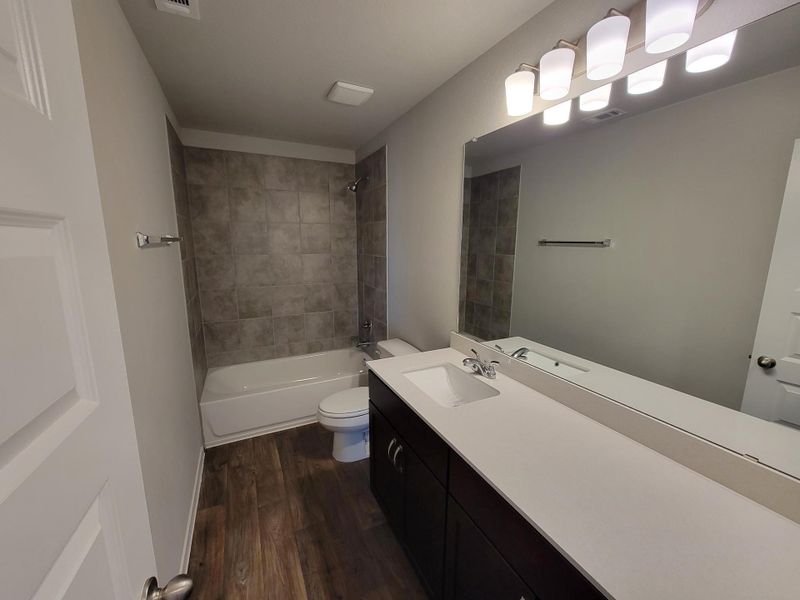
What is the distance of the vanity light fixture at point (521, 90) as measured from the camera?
1312 millimetres

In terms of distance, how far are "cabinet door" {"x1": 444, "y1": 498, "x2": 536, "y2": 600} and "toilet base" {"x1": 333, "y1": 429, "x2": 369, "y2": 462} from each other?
47.0 inches

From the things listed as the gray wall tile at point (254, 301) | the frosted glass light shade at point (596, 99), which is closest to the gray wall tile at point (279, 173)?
the gray wall tile at point (254, 301)

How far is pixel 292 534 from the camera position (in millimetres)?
1715

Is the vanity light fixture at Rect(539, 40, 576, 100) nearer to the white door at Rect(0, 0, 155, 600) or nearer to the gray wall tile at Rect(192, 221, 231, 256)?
the white door at Rect(0, 0, 155, 600)

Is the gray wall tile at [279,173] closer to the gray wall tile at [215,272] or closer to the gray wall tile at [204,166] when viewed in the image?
the gray wall tile at [204,166]

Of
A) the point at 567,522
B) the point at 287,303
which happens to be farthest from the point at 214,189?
the point at 567,522

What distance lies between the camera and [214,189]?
9.14 feet

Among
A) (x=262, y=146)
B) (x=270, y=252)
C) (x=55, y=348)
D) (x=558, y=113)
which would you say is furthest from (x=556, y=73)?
(x=270, y=252)

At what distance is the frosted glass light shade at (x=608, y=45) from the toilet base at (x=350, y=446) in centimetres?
223

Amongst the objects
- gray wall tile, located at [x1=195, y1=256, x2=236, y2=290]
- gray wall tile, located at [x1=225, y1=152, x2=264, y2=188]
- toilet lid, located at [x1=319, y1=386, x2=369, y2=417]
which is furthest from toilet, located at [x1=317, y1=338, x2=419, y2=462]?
gray wall tile, located at [x1=225, y1=152, x2=264, y2=188]

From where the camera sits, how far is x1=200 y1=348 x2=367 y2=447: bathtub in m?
2.46

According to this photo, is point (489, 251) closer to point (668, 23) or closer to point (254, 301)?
point (668, 23)

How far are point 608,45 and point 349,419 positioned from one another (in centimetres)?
216

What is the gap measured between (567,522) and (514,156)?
1.43 m
